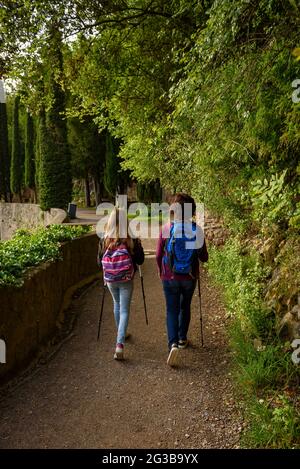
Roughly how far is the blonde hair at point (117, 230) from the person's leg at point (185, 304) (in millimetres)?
831

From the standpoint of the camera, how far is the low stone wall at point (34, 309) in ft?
14.0

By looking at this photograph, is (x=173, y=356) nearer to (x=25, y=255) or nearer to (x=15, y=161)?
(x=25, y=255)

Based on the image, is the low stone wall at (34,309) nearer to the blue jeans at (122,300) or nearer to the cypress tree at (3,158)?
the blue jeans at (122,300)

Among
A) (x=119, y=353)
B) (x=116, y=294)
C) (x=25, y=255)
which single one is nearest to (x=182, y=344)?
(x=119, y=353)

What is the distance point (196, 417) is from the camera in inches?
148

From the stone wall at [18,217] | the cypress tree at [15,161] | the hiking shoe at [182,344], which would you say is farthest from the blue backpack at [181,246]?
the cypress tree at [15,161]

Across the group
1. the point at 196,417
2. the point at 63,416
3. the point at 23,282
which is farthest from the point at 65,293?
the point at 196,417

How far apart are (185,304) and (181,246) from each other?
77cm

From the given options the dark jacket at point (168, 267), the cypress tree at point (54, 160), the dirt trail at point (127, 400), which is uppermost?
the cypress tree at point (54, 160)

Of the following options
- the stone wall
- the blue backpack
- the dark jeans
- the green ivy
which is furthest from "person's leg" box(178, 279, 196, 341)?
the stone wall

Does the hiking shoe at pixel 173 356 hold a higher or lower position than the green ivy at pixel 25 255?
lower

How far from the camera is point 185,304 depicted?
4.98 m

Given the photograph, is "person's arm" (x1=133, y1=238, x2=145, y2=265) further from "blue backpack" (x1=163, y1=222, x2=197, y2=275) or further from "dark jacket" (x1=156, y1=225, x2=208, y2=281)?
"blue backpack" (x1=163, y1=222, x2=197, y2=275)

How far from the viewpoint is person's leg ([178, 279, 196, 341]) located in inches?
191
